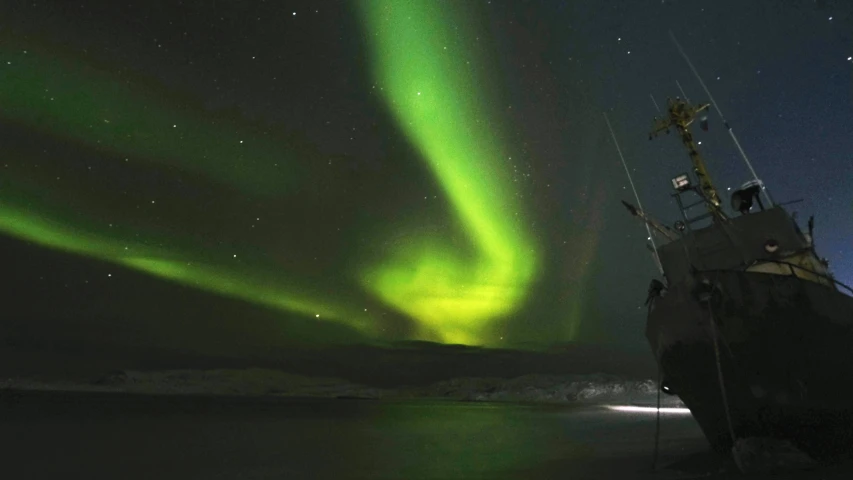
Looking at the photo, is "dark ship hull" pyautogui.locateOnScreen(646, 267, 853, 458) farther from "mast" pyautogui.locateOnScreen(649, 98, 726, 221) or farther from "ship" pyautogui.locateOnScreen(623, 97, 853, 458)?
"mast" pyautogui.locateOnScreen(649, 98, 726, 221)

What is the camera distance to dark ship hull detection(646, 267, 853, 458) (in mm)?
16344

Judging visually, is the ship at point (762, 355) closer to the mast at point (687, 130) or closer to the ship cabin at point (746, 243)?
the ship cabin at point (746, 243)

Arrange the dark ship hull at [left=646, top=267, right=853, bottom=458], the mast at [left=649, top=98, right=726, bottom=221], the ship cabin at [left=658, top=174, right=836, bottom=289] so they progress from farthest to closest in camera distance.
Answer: the mast at [left=649, top=98, right=726, bottom=221], the ship cabin at [left=658, top=174, right=836, bottom=289], the dark ship hull at [left=646, top=267, right=853, bottom=458]

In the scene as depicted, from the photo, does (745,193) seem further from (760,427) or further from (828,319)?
(760,427)

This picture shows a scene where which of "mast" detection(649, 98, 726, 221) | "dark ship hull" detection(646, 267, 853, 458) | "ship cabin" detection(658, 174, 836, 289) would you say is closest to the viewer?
"dark ship hull" detection(646, 267, 853, 458)

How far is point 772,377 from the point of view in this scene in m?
16.4

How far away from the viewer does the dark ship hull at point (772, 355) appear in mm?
16344

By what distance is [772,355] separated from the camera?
16500 millimetres

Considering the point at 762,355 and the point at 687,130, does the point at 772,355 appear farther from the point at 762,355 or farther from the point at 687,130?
the point at 687,130

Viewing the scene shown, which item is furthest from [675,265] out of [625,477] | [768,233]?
[625,477]

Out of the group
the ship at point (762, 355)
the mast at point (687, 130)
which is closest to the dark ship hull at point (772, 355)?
the ship at point (762, 355)

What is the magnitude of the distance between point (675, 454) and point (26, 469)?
2395cm

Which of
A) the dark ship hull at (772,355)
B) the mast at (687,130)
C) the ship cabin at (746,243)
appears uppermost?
the mast at (687,130)

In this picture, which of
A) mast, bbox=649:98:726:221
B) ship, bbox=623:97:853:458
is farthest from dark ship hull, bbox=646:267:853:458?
mast, bbox=649:98:726:221
